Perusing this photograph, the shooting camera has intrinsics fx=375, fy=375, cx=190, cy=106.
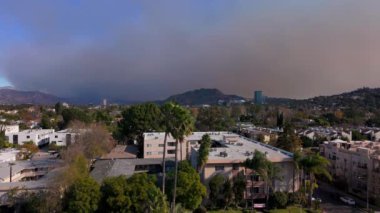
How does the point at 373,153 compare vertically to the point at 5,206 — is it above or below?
above

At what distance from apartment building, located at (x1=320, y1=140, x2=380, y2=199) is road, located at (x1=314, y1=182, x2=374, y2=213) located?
6.19 feet

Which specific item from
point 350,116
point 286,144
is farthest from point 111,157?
point 350,116

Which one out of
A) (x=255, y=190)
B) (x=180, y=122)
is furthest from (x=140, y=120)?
(x=180, y=122)

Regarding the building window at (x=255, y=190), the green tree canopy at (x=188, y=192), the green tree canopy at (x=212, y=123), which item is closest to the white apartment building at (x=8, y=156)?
the green tree canopy at (x=188, y=192)

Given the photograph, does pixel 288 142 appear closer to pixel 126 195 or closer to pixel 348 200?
pixel 348 200

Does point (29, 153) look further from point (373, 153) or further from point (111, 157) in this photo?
point (373, 153)

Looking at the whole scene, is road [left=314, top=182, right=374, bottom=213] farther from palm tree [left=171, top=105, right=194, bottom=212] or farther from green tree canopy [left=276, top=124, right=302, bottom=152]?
palm tree [left=171, top=105, right=194, bottom=212]

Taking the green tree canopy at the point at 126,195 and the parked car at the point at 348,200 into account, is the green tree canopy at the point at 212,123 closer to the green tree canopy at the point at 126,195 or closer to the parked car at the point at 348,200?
the parked car at the point at 348,200

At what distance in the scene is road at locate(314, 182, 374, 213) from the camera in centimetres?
4518

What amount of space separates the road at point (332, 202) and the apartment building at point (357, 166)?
6.19 ft

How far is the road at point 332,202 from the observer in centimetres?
4518

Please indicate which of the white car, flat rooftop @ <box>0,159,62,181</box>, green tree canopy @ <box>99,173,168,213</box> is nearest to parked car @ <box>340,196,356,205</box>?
the white car

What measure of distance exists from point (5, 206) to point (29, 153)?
37.2 meters

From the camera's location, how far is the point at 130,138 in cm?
8175
